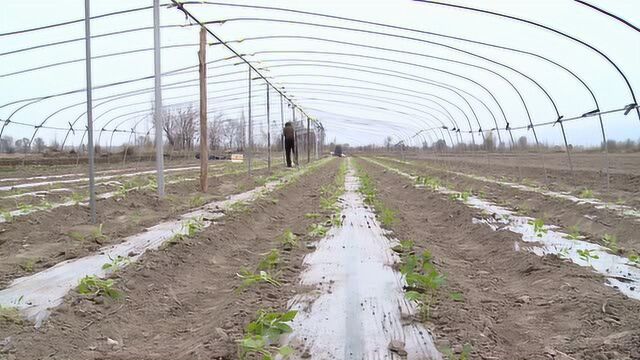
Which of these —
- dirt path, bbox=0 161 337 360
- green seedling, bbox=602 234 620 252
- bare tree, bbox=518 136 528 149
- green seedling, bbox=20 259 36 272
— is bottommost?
dirt path, bbox=0 161 337 360

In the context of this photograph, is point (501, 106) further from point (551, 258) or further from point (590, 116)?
point (551, 258)

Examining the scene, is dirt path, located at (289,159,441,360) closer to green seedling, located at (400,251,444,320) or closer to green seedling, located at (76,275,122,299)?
green seedling, located at (400,251,444,320)

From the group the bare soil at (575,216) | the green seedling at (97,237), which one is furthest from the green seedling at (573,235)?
the green seedling at (97,237)

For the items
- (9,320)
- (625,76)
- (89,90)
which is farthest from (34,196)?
(625,76)

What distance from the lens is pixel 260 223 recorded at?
27.1 ft

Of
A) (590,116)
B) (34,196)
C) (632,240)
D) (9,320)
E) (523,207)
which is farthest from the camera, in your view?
(590,116)

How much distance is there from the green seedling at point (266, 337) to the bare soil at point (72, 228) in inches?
107

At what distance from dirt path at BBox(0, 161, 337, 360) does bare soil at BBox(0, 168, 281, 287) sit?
111 centimetres

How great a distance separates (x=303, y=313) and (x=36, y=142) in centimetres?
3863

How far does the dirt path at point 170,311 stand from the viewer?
10.0 ft

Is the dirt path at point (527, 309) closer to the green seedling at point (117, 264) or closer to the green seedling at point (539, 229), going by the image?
the green seedling at point (539, 229)

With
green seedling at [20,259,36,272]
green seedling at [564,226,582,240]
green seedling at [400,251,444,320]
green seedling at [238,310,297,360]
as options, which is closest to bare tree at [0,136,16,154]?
green seedling at [20,259,36,272]

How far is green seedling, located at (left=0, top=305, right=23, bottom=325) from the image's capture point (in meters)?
3.34

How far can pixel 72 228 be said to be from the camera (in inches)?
274
